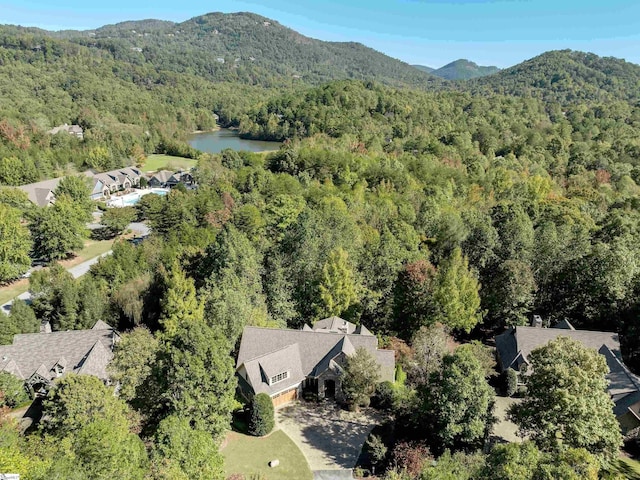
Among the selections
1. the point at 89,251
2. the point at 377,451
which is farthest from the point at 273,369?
the point at 89,251

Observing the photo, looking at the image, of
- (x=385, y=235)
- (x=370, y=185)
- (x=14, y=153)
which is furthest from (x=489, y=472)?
(x=14, y=153)

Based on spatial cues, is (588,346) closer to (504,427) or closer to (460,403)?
(504,427)

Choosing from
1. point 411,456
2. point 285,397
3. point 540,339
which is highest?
point 540,339

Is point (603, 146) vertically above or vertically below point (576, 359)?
above

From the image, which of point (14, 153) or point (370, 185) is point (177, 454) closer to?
point (370, 185)

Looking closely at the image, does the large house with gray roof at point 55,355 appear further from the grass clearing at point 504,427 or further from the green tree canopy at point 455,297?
the grass clearing at point 504,427

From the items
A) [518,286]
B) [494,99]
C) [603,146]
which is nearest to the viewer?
[518,286]

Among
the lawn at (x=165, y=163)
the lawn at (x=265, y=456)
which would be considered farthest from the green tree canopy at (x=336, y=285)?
the lawn at (x=165, y=163)
